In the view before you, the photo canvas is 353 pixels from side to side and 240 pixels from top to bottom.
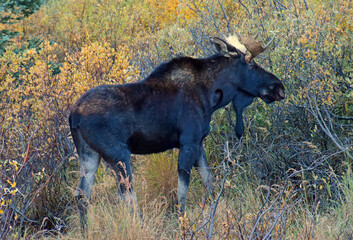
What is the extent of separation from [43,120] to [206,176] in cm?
227

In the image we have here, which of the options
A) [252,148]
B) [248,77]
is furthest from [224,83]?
[252,148]

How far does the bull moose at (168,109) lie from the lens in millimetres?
5406

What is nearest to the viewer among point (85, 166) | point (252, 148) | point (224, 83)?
point (85, 166)

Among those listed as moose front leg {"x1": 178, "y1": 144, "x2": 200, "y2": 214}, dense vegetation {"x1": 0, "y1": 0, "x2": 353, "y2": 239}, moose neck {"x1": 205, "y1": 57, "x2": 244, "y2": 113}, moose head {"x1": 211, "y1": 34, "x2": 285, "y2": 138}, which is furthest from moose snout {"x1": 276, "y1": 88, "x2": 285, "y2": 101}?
moose front leg {"x1": 178, "y1": 144, "x2": 200, "y2": 214}

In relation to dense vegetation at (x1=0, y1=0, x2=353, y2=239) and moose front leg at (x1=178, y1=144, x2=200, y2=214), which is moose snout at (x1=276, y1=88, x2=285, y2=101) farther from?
moose front leg at (x1=178, y1=144, x2=200, y2=214)

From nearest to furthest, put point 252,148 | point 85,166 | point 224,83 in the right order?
point 85,166 < point 224,83 < point 252,148

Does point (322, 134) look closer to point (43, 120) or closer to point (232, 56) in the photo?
point (232, 56)

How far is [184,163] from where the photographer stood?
5.72 meters

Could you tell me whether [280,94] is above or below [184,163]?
above

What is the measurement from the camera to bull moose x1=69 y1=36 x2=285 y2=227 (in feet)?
17.7

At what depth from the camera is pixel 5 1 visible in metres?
10.4

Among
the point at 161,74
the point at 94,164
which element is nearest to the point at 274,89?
the point at 161,74

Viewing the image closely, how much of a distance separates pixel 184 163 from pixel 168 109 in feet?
1.90

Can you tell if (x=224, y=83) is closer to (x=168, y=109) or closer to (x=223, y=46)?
(x=223, y=46)
